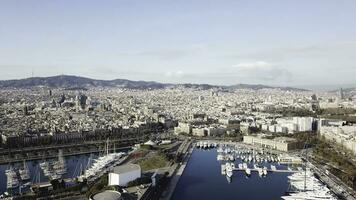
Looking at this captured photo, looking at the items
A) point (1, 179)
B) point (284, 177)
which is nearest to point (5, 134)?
point (1, 179)

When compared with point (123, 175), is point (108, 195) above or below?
below

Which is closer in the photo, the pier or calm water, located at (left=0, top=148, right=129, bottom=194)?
calm water, located at (left=0, top=148, right=129, bottom=194)

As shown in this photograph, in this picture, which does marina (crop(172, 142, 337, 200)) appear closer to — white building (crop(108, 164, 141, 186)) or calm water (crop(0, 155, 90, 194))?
white building (crop(108, 164, 141, 186))

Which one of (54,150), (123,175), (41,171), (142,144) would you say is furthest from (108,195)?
(54,150)

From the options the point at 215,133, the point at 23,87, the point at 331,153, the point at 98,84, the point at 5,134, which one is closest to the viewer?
the point at 331,153

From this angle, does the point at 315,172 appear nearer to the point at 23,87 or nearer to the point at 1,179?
the point at 1,179

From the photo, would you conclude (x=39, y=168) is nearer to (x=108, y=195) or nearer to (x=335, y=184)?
(x=108, y=195)

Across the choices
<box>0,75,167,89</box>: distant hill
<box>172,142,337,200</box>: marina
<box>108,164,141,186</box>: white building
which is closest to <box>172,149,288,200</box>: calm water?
<box>172,142,337,200</box>: marina
